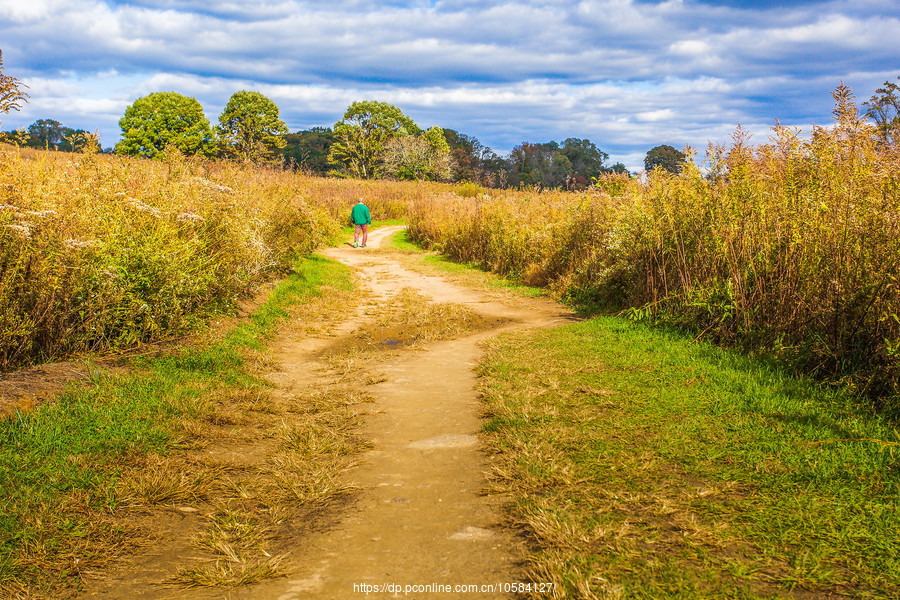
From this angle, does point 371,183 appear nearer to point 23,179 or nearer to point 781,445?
point 23,179

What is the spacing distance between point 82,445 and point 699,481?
4408 millimetres

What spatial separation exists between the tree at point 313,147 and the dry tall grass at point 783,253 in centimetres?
7665

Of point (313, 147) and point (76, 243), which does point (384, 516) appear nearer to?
point (76, 243)

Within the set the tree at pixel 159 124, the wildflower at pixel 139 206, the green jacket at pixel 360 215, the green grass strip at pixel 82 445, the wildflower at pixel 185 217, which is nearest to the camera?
the green grass strip at pixel 82 445

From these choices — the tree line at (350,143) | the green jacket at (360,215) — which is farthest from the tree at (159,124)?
the green jacket at (360,215)

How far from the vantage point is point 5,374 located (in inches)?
197

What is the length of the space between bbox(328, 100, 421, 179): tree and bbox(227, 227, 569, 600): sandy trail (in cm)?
6152

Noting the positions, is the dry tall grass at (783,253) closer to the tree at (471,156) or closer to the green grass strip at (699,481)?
the green grass strip at (699,481)

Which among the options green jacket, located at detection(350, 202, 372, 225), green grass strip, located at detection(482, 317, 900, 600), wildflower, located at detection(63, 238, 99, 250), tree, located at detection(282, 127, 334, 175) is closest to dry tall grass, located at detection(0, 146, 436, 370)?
wildflower, located at detection(63, 238, 99, 250)

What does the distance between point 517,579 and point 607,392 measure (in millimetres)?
3105

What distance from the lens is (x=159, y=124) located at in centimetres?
4766

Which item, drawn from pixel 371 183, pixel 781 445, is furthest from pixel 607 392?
pixel 371 183

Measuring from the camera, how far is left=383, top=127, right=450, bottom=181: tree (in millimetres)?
61375

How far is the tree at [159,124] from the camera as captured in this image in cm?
4706
